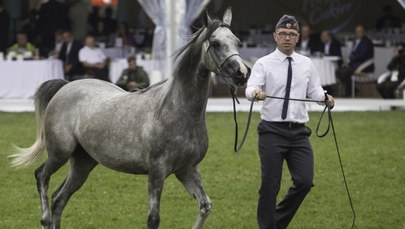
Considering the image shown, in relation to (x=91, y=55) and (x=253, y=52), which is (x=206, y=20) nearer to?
(x=91, y=55)

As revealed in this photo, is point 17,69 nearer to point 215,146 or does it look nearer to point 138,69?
point 138,69

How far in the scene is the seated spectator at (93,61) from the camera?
21.8 m

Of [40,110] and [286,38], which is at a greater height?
[286,38]

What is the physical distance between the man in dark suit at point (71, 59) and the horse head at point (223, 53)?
14286 millimetres

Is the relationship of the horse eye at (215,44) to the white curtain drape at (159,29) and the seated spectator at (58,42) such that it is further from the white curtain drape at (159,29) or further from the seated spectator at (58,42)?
the seated spectator at (58,42)

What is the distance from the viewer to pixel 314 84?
8.23 meters

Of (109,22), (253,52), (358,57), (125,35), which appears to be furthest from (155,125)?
(109,22)

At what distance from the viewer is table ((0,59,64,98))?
21391mm

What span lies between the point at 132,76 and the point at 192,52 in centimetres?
1225

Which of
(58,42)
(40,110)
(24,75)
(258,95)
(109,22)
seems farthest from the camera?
(109,22)

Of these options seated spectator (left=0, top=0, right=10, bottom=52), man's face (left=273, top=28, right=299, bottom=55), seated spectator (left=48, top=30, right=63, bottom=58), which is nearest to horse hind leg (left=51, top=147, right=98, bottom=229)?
man's face (left=273, top=28, right=299, bottom=55)

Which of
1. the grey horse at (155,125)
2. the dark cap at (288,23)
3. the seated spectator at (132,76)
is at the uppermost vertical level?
the dark cap at (288,23)

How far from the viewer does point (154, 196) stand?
784cm

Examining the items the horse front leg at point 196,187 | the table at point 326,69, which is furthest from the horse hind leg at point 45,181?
the table at point 326,69
